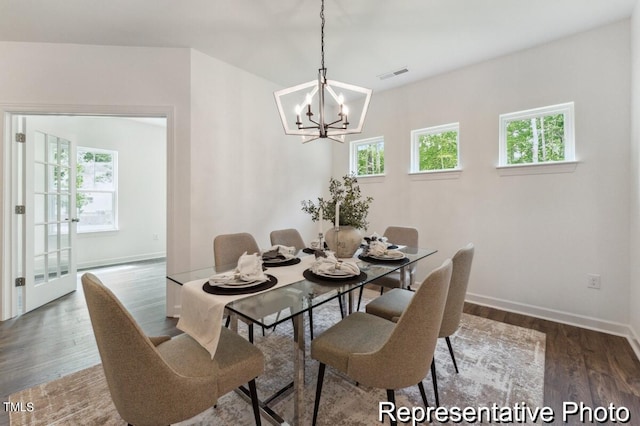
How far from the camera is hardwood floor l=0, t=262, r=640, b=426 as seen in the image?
1.71 meters

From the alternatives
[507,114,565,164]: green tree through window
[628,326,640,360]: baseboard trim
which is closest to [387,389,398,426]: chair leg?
[628,326,640,360]: baseboard trim

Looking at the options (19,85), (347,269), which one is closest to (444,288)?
(347,269)

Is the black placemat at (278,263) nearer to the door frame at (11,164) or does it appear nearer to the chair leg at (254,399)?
the chair leg at (254,399)

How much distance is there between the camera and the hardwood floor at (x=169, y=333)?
1712mm

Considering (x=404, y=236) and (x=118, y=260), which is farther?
(x=118, y=260)

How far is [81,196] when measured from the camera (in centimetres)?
494

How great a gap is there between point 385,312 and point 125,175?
→ 5.61 m

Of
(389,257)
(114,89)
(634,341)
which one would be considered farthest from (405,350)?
(114,89)

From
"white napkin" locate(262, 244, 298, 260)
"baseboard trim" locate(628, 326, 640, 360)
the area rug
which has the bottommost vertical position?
the area rug

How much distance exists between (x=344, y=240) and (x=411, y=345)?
907 mm

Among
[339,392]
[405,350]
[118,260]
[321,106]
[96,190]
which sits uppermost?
[321,106]

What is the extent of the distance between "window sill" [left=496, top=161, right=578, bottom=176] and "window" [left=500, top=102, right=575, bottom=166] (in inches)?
1.9

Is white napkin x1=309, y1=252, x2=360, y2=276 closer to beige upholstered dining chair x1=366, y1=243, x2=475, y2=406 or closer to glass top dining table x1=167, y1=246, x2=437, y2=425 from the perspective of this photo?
glass top dining table x1=167, y1=246, x2=437, y2=425

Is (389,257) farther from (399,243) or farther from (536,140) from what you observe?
(536,140)
